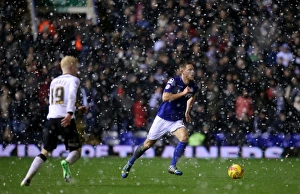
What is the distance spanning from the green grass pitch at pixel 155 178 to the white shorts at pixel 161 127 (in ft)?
2.24

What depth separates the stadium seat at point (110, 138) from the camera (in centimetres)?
1780

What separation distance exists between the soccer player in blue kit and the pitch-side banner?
559 cm

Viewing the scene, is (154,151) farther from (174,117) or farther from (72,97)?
(72,97)

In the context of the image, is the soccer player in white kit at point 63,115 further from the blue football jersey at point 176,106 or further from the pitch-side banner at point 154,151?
the pitch-side banner at point 154,151

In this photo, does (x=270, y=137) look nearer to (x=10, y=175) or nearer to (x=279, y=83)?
(x=279, y=83)

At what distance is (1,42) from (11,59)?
49cm

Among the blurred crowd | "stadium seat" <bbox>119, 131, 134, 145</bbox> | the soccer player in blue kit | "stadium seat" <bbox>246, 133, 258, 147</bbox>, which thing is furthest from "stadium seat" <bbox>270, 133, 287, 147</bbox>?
the soccer player in blue kit

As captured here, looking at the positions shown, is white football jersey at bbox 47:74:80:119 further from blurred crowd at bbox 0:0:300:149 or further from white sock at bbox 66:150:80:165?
blurred crowd at bbox 0:0:300:149

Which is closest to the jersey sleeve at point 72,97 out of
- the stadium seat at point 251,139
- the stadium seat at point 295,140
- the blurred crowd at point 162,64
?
the blurred crowd at point 162,64

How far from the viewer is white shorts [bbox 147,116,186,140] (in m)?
11.9

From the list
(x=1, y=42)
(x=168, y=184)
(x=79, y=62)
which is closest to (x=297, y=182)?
(x=168, y=184)

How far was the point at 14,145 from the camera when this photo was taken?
1811cm

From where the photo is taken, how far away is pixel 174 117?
12070 mm

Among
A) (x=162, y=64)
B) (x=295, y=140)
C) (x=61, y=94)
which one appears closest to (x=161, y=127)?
(x=61, y=94)
